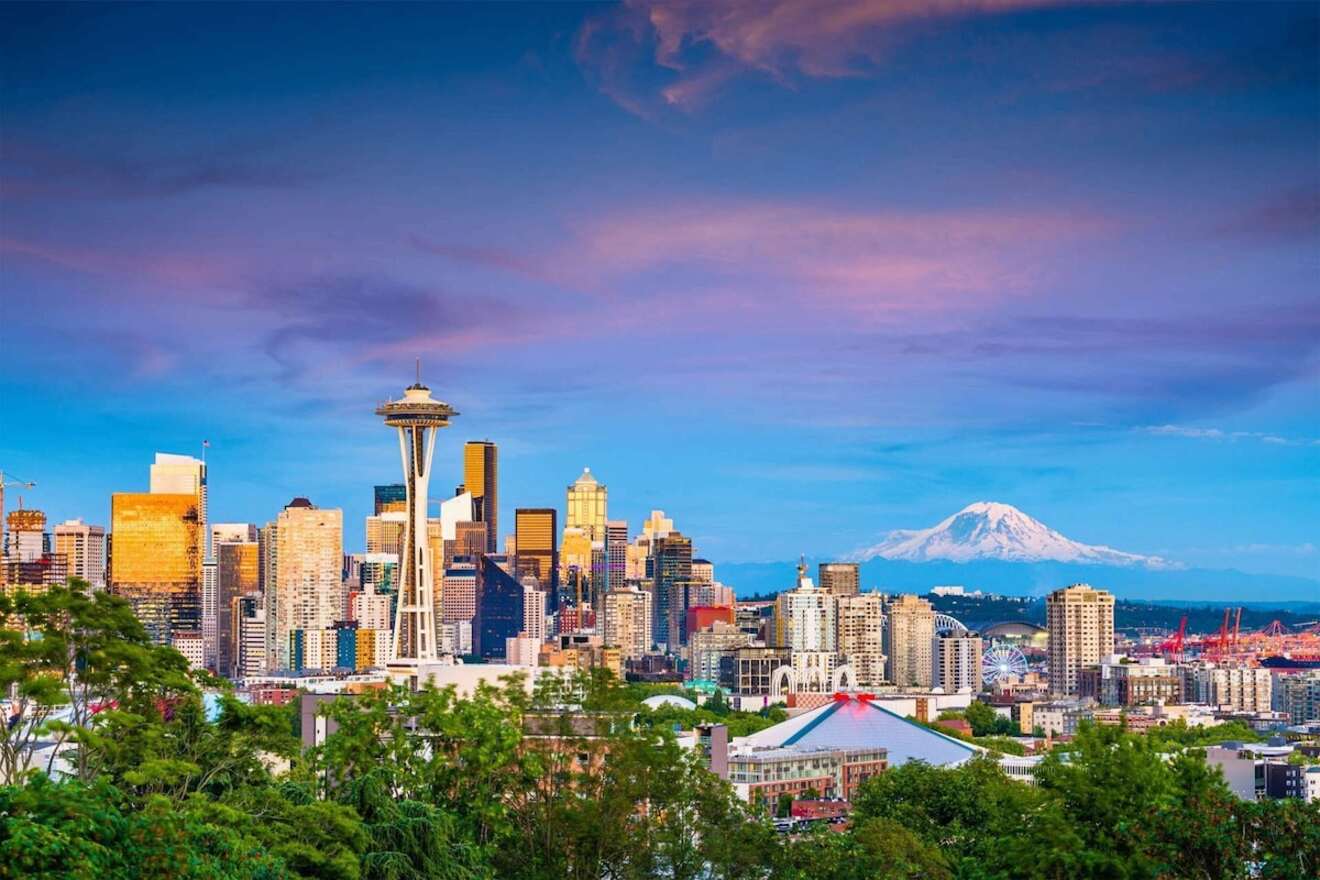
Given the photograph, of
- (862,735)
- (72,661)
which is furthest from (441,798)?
(862,735)

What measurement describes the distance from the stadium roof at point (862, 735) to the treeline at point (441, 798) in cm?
6345

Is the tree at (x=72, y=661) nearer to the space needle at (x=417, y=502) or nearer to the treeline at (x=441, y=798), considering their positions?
the treeline at (x=441, y=798)

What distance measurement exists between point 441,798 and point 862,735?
77.1m

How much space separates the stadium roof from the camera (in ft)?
334

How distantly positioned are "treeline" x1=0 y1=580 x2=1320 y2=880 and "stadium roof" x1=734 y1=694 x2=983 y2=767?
63.5 metres

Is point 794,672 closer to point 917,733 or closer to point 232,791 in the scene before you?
point 917,733

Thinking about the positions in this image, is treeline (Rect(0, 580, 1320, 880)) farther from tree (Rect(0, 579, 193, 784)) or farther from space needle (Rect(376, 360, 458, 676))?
space needle (Rect(376, 360, 458, 676))

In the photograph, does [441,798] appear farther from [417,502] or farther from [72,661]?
[417,502]

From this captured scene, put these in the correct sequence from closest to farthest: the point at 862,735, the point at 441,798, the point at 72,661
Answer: the point at 72,661
the point at 441,798
the point at 862,735

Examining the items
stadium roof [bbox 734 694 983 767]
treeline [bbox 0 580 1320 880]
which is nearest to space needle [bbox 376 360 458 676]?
stadium roof [bbox 734 694 983 767]

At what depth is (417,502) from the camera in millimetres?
113062

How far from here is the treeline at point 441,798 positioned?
884 inches

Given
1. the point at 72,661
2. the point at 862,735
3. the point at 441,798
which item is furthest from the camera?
the point at 862,735

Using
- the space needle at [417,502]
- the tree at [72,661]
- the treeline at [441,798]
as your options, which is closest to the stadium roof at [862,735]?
the space needle at [417,502]
